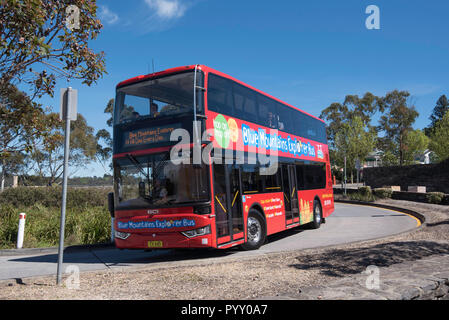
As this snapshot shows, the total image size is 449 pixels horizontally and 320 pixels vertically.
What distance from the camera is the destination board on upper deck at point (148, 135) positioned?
8.39m

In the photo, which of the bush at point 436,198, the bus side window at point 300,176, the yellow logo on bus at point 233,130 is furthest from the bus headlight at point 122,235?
the bush at point 436,198

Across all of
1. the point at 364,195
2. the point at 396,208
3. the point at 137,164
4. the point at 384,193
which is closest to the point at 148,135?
the point at 137,164

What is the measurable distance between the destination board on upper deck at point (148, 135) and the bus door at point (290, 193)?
4.77 m

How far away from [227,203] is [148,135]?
93.1 inches

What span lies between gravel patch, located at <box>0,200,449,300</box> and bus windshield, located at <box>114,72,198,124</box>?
344cm

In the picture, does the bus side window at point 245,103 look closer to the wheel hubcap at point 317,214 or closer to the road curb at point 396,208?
the wheel hubcap at point 317,214

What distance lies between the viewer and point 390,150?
64.9 metres

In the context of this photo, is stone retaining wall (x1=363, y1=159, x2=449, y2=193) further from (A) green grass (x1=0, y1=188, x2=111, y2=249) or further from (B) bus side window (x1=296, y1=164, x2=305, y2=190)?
(A) green grass (x1=0, y1=188, x2=111, y2=249)

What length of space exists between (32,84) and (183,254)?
5.66 meters

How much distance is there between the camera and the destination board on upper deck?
27.5 feet

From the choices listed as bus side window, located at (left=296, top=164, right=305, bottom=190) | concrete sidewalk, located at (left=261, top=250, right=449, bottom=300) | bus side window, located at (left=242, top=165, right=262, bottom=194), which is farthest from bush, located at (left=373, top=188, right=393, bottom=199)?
concrete sidewalk, located at (left=261, top=250, right=449, bottom=300)

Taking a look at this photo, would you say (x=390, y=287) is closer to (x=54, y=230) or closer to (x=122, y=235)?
(x=122, y=235)
